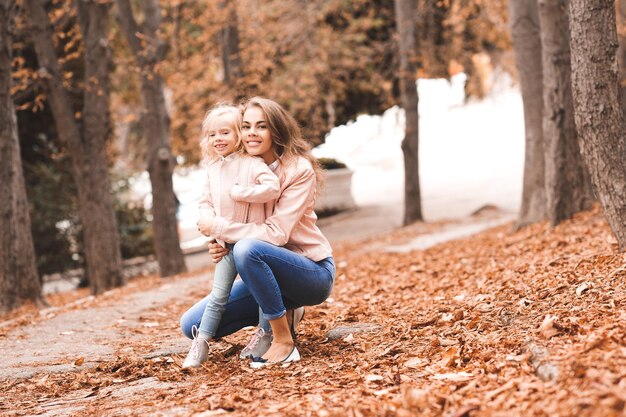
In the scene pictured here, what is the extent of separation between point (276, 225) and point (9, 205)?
531 centimetres

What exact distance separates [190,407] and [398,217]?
16.7 metres

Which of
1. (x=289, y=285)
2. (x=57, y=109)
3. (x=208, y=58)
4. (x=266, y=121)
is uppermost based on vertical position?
(x=208, y=58)

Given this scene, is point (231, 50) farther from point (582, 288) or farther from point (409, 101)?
point (582, 288)

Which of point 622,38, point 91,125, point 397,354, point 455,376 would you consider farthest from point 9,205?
point 622,38

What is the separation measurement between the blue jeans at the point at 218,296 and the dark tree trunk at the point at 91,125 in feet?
24.5

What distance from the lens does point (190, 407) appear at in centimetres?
378

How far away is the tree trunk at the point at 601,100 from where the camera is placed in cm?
534

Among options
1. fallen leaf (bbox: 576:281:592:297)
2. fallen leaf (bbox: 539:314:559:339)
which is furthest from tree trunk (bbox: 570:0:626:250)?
fallen leaf (bbox: 539:314:559:339)

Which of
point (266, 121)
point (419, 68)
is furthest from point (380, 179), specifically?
point (266, 121)

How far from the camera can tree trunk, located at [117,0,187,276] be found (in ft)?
39.8

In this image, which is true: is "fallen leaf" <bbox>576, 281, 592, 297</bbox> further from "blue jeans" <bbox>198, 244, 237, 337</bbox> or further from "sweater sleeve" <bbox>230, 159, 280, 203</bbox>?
"blue jeans" <bbox>198, 244, 237, 337</bbox>

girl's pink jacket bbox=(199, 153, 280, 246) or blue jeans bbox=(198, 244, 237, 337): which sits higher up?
girl's pink jacket bbox=(199, 153, 280, 246)

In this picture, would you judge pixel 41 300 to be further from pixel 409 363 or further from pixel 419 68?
pixel 419 68

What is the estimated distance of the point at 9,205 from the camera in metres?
8.80
